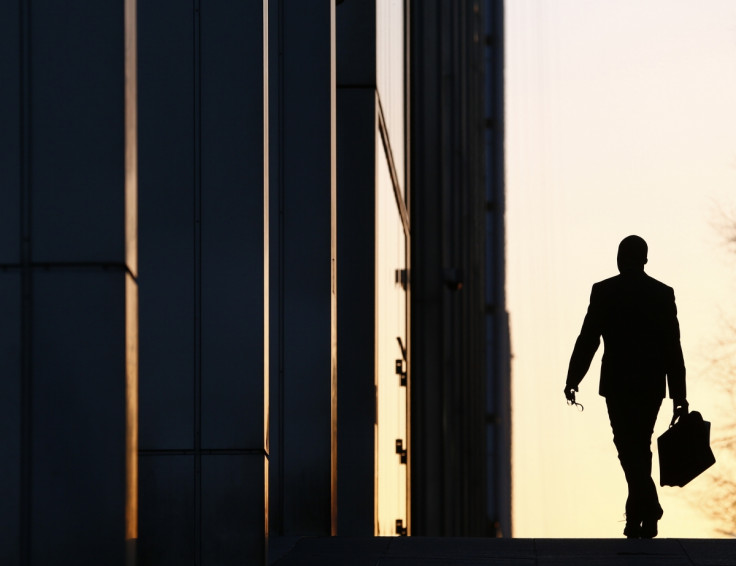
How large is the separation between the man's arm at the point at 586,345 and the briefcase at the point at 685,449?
0.60m

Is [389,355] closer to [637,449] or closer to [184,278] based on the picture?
[637,449]

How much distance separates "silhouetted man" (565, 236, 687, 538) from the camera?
28.1ft

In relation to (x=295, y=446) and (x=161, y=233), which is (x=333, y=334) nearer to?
(x=295, y=446)

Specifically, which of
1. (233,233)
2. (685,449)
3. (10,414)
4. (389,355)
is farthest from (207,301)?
(389,355)

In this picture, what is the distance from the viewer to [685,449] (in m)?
8.81

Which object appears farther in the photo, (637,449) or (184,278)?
(637,449)

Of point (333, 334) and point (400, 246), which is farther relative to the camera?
point (400, 246)

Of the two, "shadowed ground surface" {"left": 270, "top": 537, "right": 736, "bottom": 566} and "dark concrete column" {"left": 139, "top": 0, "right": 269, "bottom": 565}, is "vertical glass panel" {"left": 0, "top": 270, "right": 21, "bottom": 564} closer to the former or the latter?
"dark concrete column" {"left": 139, "top": 0, "right": 269, "bottom": 565}

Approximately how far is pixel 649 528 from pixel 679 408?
741 millimetres

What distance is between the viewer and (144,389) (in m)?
7.34

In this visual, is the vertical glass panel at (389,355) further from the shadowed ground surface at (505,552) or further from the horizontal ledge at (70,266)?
the horizontal ledge at (70,266)

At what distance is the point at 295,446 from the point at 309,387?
0.39 m

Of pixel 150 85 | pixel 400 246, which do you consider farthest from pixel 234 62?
pixel 400 246

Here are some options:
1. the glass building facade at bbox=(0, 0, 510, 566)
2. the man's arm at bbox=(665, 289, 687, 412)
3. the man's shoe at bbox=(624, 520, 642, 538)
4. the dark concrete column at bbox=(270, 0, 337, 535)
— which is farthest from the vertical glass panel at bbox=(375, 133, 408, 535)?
the man's shoe at bbox=(624, 520, 642, 538)
